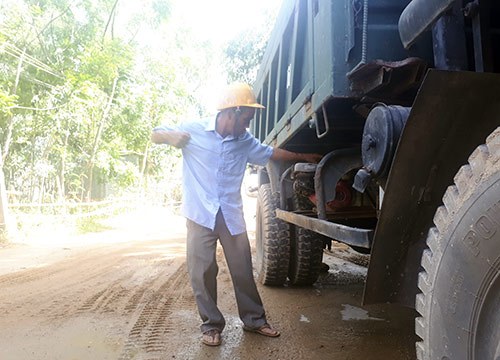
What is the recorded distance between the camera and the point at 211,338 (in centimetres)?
312

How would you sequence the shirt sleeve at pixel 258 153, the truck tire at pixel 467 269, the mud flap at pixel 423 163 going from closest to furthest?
the truck tire at pixel 467 269
the mud flap at pixel 423 163
the shirt sleeve at pixel 258 153

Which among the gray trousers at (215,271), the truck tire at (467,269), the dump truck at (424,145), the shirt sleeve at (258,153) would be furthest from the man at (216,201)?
the truck tire at (467,269)

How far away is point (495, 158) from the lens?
124 cm

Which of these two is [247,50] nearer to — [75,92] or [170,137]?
[75,92]

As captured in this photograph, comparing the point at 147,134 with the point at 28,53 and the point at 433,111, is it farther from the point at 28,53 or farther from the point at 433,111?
the point at 433,111

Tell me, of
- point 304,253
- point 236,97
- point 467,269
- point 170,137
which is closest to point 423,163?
point 467,269

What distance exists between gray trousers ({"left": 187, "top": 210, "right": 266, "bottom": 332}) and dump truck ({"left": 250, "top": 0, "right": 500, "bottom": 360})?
1.98 ft

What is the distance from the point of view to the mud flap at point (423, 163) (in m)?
1.46

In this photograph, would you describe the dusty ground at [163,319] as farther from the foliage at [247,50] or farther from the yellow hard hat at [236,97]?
the foliage at [247,50]

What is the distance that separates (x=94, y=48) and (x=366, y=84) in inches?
496

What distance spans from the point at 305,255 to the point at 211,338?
5.25 ft

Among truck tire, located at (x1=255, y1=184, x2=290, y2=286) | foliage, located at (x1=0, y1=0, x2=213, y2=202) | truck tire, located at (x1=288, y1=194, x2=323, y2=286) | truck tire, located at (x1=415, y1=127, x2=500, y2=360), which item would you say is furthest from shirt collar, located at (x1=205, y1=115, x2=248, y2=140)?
foliage, located at (x1=0, y1=0, x2=213, y2=202)

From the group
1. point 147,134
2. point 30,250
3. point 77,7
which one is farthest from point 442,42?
point 147,134

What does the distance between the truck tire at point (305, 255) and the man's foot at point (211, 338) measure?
59.9 inches
